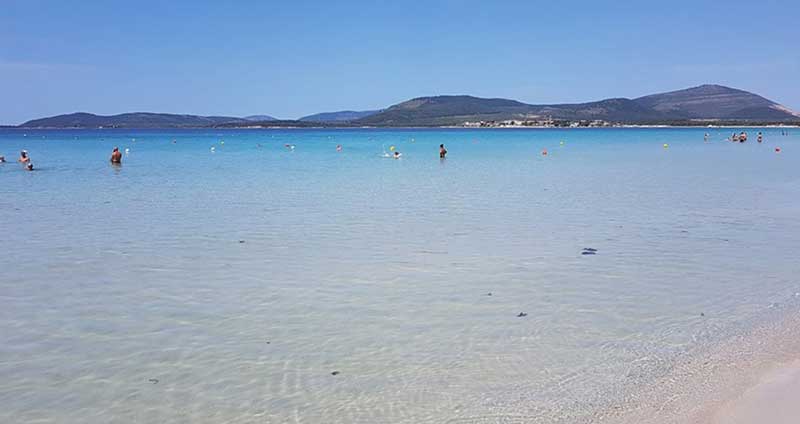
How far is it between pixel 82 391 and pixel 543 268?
759 centimetres

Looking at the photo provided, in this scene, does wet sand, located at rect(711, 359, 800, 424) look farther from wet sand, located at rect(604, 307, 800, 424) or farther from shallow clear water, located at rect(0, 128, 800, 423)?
shallow clear water, located at rect(0, 128, 800, 423)

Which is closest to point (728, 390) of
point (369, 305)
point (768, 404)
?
point (768, 404)

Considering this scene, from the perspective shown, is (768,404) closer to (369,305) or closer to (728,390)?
(728,390)

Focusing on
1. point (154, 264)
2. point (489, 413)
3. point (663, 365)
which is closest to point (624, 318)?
point (663, 365)

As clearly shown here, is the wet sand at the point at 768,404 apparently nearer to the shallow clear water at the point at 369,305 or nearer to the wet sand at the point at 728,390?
the wet sand at the point at 728,390

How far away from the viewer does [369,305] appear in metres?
9.70

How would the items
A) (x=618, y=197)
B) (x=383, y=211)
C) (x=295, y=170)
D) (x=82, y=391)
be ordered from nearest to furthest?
(x=82, y=391) < (x=383, y=211) < (x=618, y=197) < (x=295, y=170)

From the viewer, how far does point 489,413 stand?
6.18 m

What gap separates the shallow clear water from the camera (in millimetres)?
6637

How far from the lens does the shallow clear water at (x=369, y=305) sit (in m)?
6.64

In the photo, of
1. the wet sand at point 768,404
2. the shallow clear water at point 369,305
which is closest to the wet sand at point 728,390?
the wet sand at point 768,404

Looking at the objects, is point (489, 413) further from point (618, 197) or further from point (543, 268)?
point (618, 197)

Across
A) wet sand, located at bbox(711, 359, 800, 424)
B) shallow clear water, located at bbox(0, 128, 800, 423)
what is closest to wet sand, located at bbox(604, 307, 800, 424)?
wet sand, located at bbox(711, 359, 800, 424)

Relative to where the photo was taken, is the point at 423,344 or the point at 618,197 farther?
the point at 618,197
